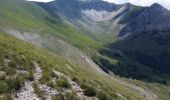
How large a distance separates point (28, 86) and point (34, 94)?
4.16ft

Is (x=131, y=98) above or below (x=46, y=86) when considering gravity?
below

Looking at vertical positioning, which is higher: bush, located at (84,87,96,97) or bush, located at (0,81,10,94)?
bush, located at (0,81,10,94)

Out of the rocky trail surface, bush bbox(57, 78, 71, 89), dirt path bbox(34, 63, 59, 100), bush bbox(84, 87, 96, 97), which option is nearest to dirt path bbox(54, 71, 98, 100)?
the rocky trail surface

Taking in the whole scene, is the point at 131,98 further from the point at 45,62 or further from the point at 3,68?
the point at 3,68

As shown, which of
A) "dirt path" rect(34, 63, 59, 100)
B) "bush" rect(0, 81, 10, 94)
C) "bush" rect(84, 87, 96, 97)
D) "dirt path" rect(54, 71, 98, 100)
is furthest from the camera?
"bush" rect(84, 87, 96, 97)

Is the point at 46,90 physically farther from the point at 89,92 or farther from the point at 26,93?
the point at 89,92

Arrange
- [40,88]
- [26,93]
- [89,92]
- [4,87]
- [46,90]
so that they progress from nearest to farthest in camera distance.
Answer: [4,87] < [26,93] < [46,90] < [40,88] < [89,92]

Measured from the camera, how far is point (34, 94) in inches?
1220

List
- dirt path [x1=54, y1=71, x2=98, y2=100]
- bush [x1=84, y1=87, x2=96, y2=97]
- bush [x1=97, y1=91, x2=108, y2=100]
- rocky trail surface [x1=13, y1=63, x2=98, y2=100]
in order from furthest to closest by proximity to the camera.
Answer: bush [x1=97, y1=91, x2=108, y2=100] → bush [x1=84, y1=87, x2=96, y2=97] → dirt path [x1=54, y1=71, x2=98, y2=100] → rocky trail surface [x1=13, y1=63, x2=98, y2=100]

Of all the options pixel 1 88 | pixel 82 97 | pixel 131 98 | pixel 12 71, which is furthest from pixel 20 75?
pixel 131 98

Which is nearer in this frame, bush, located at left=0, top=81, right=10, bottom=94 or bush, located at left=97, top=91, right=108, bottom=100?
bush, located at left=0, top=81, right=10, bottom=94

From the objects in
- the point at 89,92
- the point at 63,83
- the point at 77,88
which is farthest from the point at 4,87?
the point at 89,92

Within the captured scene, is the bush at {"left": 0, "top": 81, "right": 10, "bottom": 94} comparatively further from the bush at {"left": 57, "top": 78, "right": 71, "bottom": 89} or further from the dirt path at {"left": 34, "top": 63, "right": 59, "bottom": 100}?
the bush at {"left": 57, "top": 78, "right": 71, "bottom": 89}

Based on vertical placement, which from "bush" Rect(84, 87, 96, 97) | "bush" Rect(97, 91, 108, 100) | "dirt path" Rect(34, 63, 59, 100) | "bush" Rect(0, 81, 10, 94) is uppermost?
"bush" Rect(0, 81, 10, 94)
